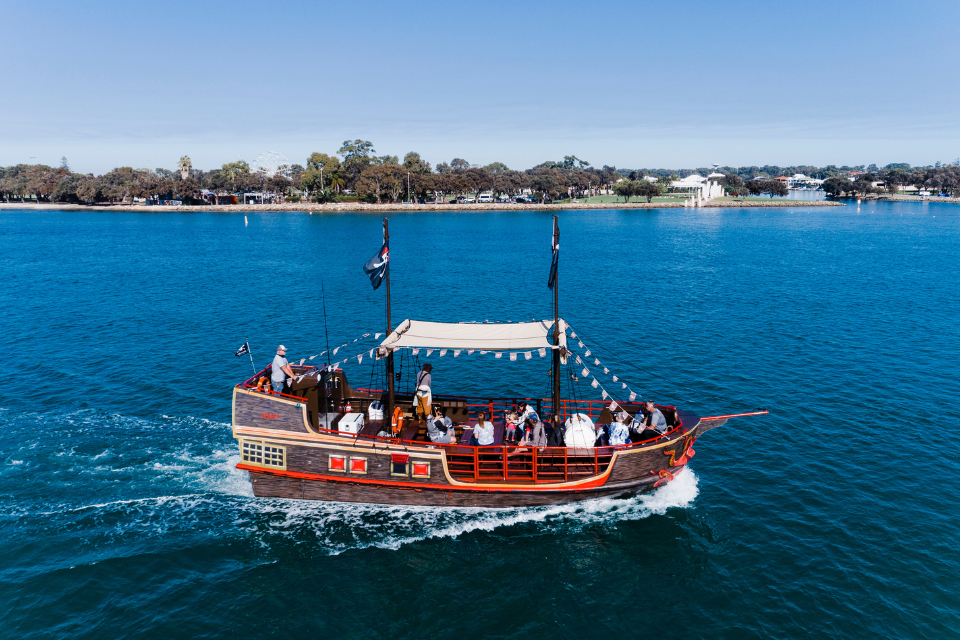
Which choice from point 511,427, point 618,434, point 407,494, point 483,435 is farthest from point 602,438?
point 407,494

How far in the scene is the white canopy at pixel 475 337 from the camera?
2219cm

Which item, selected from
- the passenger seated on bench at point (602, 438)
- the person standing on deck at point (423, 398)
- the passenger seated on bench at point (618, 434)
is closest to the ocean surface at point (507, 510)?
the passenger seated on bench at point (602, 438)

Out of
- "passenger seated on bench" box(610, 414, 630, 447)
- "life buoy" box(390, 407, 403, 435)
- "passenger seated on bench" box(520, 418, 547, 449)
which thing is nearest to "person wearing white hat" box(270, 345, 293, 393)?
"life buoy" box(390, 407, 403, 435)

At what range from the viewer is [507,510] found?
22.0 m

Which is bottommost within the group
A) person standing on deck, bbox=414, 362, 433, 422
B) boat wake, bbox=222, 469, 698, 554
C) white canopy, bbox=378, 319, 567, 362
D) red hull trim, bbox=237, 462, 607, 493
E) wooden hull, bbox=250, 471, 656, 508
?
boat wake, bbox=222, 469, 698, 554

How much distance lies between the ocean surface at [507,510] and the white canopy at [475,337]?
6.01 m

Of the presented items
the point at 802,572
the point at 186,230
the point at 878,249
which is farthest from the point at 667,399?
the point at 186,230

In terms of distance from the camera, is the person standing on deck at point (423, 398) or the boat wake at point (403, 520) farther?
the person standing on deck at point (423, 398)

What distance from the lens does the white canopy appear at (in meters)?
22.2

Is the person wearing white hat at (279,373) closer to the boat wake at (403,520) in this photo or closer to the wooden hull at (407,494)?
the wooden hull at (407,494)

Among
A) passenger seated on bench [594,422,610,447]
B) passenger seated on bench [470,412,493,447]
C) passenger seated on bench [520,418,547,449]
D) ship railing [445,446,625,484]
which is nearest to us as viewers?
ship railing [445,446,625,484]

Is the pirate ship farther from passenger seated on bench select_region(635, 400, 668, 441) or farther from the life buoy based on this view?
passenger seated on bench select_region(635, 400, 668, 441)

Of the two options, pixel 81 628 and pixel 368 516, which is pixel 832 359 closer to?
pixel 368 516

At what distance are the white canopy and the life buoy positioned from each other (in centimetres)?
242
